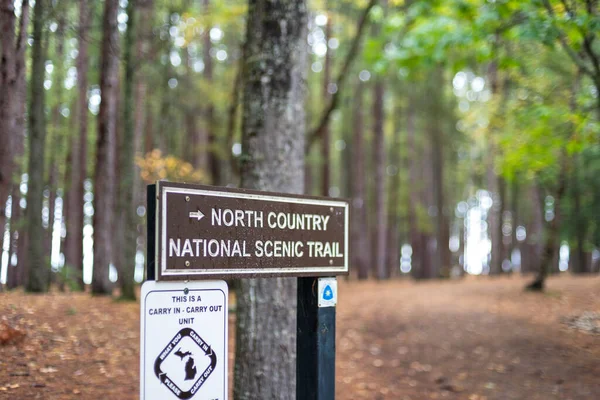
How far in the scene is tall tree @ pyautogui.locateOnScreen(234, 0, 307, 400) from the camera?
17.2 ft

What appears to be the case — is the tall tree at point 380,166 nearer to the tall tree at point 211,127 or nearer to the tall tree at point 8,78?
the tall tree at point 211,127

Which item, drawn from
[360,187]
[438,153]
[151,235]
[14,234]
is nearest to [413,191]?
[438,153]

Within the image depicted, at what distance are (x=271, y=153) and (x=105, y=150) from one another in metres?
7.90

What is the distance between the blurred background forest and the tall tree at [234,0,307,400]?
1.35 m

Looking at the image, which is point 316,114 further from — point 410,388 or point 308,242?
point 308,242

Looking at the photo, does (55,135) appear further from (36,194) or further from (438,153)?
(438,153)

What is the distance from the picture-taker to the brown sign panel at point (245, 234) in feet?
9.67

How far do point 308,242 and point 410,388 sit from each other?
18.1 feet

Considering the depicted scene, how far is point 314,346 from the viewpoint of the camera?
3680 mm

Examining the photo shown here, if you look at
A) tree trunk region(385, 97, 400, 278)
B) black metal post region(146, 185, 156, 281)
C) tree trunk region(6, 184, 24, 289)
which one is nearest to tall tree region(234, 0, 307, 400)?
black metal post region(146, 185, 156, 281)

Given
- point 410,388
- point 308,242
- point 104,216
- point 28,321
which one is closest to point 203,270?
point 308,242

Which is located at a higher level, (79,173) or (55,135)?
(55,135)

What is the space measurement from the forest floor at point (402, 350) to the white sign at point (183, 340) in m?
3.07

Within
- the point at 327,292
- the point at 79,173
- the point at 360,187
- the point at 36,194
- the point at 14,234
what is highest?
the point at 79,173
